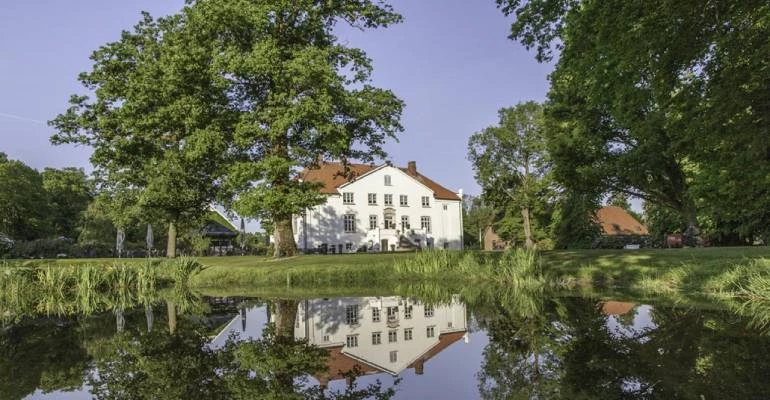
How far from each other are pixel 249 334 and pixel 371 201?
39700 millimetres

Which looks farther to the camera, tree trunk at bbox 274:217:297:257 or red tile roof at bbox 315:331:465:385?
tree trunk at bbox 274:217:297:257

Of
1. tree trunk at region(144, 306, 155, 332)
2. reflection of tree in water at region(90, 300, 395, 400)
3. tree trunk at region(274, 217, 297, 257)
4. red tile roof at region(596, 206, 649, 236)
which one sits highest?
red tile roof at region(596, 206, 649, 236)

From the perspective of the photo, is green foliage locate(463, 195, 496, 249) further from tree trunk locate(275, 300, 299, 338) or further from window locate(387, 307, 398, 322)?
window locate(387, 307, 398, 322)

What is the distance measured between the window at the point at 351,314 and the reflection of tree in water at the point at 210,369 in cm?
159

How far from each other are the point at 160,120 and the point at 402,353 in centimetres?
1956

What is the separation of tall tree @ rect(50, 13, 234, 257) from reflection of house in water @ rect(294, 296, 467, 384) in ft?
39.3

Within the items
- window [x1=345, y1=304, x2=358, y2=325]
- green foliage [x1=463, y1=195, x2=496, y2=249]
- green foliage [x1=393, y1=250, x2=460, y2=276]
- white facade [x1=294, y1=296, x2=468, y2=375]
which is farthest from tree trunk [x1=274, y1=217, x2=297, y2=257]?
green foliage [x1=463, y1=195, x2=496, y2=249]

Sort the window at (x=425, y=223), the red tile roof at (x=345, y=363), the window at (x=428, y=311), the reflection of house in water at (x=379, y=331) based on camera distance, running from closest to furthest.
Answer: the red tile roof at (x=345, y=363), the reflection of house in water at (x=379, y=331), the window at (x=428, y=311), the window at (x=425, y=223)

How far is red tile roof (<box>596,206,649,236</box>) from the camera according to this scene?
191ft

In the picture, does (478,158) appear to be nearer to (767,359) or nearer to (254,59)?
(254,59)

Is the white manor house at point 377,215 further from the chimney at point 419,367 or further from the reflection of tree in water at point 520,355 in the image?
the chimney at point 419,367

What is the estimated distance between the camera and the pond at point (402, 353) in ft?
16.8

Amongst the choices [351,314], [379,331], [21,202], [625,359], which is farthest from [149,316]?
[21,202]

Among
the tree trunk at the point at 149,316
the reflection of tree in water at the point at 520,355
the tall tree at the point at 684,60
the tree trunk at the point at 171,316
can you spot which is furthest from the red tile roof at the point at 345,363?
the tall tree at the point at 684,60
